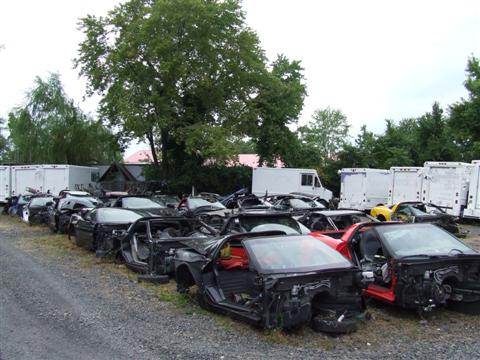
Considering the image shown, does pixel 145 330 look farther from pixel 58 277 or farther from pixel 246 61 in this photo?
pixel 246 61

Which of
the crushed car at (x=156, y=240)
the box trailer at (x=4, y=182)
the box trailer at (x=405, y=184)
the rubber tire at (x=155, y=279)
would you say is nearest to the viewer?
the rubber tire at (x=155, y=279)

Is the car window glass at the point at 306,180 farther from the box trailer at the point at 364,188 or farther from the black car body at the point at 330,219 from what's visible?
the black car body at the point at 330,219

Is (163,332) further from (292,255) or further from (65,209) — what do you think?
(65,209)

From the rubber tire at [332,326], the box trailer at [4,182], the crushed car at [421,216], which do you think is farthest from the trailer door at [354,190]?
the box trailer at [4,182]

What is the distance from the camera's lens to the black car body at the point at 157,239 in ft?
29.5

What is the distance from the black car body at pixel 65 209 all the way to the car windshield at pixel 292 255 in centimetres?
1188

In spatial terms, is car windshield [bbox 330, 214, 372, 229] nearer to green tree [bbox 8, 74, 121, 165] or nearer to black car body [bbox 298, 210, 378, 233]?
black car body [bbox 298, 210, 378, 233]

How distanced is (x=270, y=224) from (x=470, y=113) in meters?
28.6

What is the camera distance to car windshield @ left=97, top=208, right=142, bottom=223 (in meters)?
12.0

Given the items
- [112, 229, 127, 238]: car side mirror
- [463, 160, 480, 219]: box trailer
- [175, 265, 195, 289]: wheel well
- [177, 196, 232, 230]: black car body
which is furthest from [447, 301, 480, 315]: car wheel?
[463, 160, 480, 219]: box trailer

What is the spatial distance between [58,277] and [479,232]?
55.7ft

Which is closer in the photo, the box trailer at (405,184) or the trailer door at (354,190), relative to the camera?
the box trailer at (405,184)

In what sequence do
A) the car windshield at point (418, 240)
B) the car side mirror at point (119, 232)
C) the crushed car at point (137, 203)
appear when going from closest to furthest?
1. the car windshield at point (418, 240)
2. the car side mirror at point (119, 232)
3. the crushed car at point (137, 203)

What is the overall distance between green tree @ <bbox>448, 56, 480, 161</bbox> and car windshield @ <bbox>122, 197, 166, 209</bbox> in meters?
23.9
